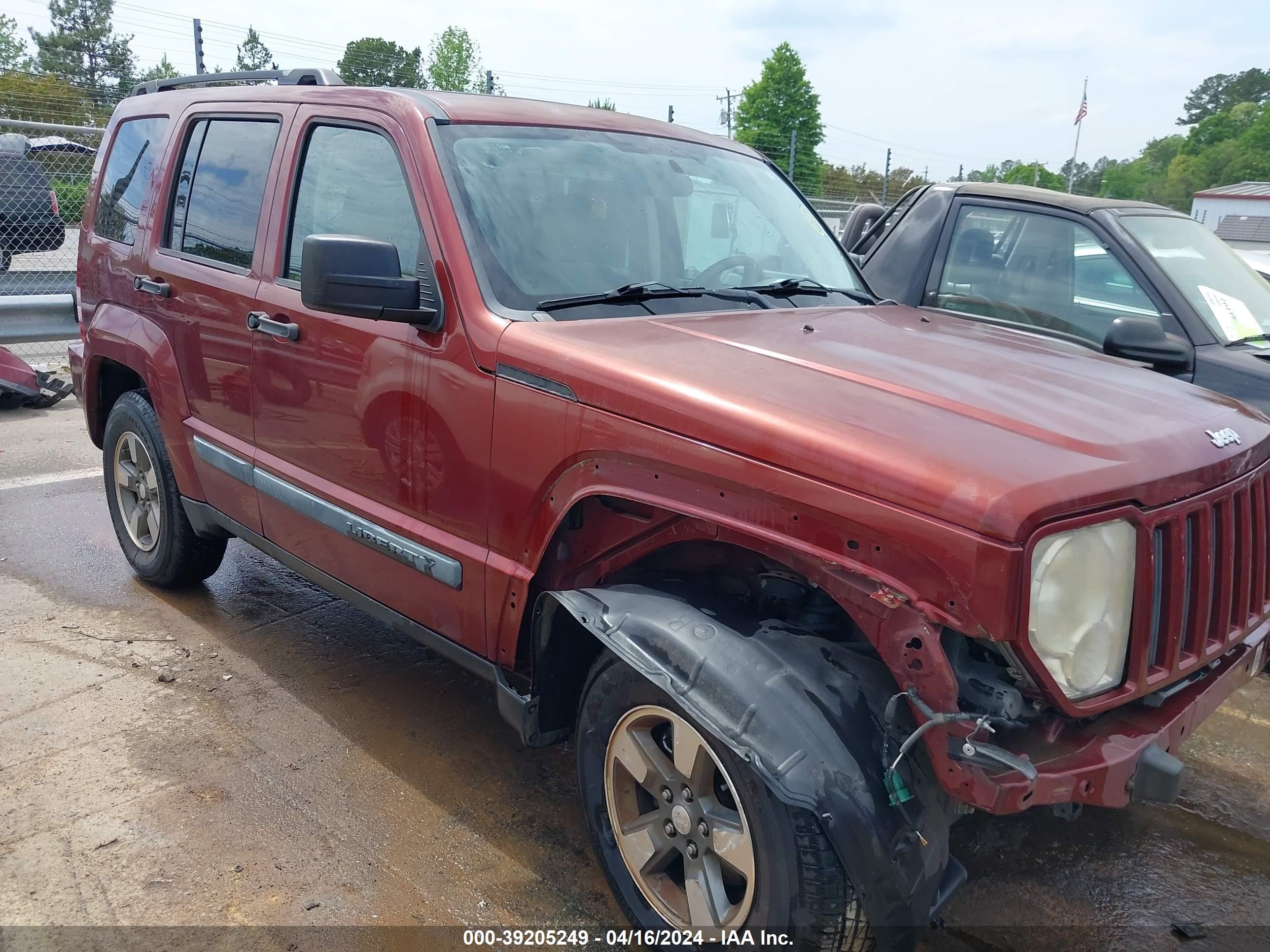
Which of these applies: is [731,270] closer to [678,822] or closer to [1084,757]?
[678,822]

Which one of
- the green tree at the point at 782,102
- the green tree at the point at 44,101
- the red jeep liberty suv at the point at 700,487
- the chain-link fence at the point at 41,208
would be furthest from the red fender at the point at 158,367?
the green tree at the point at 782,102

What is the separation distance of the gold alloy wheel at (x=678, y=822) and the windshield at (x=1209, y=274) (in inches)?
142

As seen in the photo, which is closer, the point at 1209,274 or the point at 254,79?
the point at 254,79

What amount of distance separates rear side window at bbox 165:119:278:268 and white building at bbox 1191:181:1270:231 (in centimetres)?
4666

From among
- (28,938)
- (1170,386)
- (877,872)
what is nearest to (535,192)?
(1170,386)

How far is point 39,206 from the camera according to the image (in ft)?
29.7

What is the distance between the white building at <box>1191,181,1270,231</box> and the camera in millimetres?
45219

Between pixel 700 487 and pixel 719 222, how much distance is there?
1526 mm

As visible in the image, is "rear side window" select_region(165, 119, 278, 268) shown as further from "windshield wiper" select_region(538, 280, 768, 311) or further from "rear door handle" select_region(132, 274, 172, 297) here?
"windshield wiper" select_region(538, 280, 768, 311)

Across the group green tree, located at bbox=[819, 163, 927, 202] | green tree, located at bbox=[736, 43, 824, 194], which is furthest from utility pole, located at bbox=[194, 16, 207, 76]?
green tree, located at bbox=[736, 43, 824, 194]

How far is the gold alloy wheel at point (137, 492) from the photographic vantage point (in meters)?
4.54

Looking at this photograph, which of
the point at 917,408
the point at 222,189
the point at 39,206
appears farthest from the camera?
the point at 39,206

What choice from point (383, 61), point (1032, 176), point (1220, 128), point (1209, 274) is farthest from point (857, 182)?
point (1220, 128)

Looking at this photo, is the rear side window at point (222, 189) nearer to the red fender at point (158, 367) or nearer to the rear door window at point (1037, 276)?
the red fender at point (158, 367)
